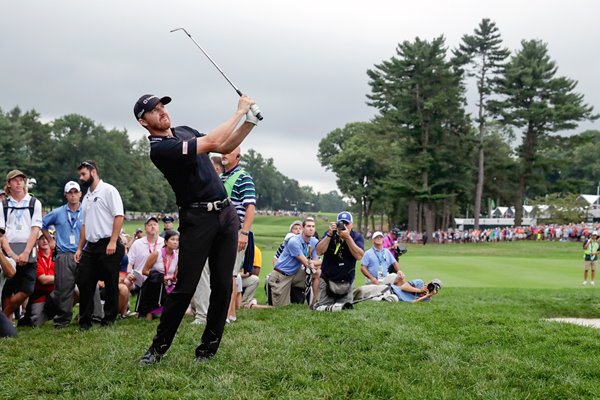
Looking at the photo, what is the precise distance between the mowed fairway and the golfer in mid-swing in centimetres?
25

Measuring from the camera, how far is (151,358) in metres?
4.71

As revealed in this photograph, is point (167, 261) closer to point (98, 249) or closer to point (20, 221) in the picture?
point (98, 249)

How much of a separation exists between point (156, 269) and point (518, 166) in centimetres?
5262

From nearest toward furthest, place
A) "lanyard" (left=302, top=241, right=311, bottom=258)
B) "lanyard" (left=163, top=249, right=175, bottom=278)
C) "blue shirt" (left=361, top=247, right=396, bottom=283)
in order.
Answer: "lanyard" (left=163, top=249, right=175, bottom=278)
"lanyard" (left=302, top=241, right=311, bottom=258)
"blue shirt" (left=361, top=247, right=396, bottom=283)

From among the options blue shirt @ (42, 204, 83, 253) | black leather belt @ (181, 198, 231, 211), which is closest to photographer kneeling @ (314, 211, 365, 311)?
blue shirt @ (42, 204, 83, 253)

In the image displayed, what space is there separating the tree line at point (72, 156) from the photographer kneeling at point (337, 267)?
238 feet

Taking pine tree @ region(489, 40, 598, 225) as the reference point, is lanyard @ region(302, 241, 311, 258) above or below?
below

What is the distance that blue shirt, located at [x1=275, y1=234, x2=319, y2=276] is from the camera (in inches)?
401

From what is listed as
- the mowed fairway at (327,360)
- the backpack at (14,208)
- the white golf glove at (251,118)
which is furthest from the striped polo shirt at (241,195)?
the backpack at (14,208)

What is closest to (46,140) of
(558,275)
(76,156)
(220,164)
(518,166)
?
(76,156)

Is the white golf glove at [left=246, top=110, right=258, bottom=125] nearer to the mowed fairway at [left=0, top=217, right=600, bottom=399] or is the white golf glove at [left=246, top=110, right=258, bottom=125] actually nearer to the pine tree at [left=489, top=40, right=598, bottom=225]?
the mowed fairway at [left=0, top=217, right=600, bottom=399]

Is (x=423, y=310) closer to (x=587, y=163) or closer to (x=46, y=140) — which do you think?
(x=46, y=140)

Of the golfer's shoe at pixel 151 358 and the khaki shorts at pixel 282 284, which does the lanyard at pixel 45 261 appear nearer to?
the khaki shorts at pixel 282 284

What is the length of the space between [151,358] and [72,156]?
309 feet
